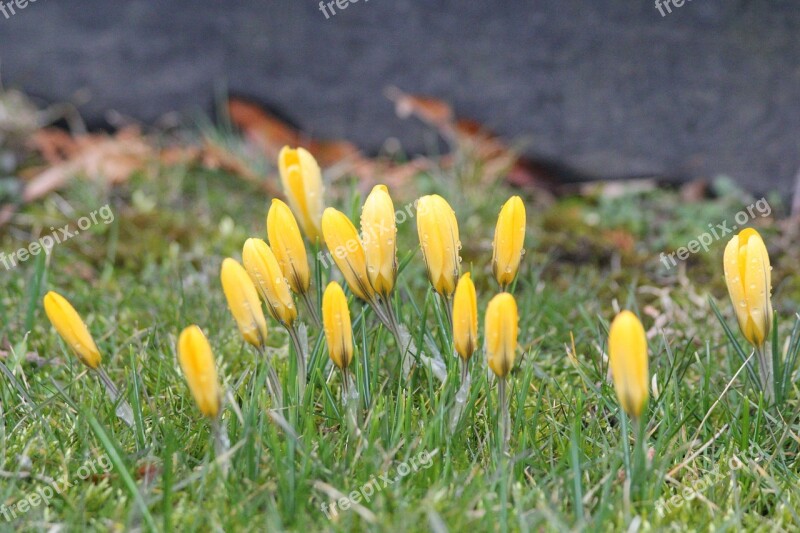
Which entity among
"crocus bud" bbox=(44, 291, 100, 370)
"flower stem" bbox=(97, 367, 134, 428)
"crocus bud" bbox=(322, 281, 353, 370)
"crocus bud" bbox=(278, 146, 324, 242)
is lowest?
"flower stem" bbox=(97, 367, 134, 428)

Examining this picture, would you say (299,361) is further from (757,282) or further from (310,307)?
(757,282)

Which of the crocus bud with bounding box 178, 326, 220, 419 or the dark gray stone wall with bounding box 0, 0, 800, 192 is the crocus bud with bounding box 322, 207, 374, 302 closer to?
the crocus bud with bounding box 178, 326, 220, 419

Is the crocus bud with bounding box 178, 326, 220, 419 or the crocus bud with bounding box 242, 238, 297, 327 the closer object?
the crocus bud with bounding box 178, 326, 220, 419

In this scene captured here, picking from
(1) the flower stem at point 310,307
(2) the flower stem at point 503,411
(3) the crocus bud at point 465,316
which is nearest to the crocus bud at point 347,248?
(1) the flower stem at point 310,307

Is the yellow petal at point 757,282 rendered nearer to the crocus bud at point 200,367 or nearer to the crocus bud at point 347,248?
the crocus bud at point 347,248

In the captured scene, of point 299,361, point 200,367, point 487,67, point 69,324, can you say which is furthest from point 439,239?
point 487,67

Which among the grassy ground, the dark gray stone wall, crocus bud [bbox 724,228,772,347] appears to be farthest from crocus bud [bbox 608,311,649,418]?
the dark gray stone wall

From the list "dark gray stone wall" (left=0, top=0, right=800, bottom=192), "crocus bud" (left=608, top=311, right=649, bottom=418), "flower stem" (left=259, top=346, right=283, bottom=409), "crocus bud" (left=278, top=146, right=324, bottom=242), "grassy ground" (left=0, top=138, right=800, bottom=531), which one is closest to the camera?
"crocus bud" (left=608, top=311, right=649, bottom=418)
